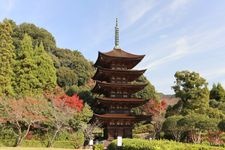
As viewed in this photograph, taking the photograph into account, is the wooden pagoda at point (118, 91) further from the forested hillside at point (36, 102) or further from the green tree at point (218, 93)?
the green tree at point (218, 93)

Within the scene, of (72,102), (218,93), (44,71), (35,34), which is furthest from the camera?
(35,34)

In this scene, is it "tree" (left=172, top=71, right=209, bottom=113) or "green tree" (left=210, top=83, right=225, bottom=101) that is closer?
"tree" (left=172, top=71, right=209, bottom=113)

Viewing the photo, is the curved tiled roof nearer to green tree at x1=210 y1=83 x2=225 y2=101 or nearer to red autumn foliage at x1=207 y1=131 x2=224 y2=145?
red autumn foliage at x1=207 y1=131 x2=224 y2=145

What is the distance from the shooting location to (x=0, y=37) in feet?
154

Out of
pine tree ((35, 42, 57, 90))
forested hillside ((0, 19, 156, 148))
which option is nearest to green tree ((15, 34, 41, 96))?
forested hillside ((0, 19, 156, 148))

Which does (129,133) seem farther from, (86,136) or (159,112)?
(159,112)

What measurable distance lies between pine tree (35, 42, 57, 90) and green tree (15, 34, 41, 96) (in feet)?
2.65

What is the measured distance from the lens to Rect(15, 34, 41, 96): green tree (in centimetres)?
4650

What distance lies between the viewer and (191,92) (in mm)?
44281

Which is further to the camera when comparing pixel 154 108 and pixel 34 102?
→ pixel 154 108

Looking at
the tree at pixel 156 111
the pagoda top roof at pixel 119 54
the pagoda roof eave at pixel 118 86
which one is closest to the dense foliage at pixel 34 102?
the pagoda roof eave at pixel 118 86

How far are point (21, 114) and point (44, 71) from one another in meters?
14.6

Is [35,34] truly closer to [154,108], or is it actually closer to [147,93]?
[147,93]

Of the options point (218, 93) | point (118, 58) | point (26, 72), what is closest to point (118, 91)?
point (118, 58)
